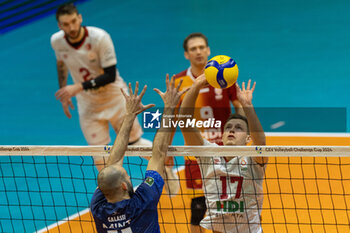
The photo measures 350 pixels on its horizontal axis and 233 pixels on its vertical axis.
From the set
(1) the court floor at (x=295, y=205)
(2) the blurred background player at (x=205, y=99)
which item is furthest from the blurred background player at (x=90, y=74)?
(2) the blurred background player at (x=205, y=99)

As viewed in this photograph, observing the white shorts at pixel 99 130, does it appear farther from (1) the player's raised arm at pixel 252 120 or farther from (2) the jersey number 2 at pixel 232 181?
(1) the player's raised arm at pixel 252 120

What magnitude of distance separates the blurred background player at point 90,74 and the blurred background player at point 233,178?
3.22 meters

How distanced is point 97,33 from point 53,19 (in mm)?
11753

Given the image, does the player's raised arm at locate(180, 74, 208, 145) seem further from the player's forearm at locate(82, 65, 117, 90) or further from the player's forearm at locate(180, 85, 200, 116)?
the player's forearm at locate(82, 65, 117, 90)

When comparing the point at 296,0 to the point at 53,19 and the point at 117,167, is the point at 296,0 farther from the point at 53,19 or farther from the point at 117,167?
the point at 117,167

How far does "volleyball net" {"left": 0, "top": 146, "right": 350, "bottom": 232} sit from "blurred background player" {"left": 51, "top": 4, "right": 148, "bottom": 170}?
39.5 inches

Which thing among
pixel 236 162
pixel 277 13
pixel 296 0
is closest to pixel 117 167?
pixel 236 162

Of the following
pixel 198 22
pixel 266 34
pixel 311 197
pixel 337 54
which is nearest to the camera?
pixel 311 197

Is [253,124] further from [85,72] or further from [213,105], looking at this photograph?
[85,72]

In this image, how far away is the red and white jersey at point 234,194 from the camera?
17.5 feet

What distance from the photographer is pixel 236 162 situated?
5.43 metres

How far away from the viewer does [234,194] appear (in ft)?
17.5

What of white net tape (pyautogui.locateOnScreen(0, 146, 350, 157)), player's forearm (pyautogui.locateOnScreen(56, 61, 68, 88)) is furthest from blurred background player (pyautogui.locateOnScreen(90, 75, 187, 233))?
player's forearm (pyautogui.locateOnScreen(56, 61, 68, 88))

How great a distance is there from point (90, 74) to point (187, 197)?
247cm
